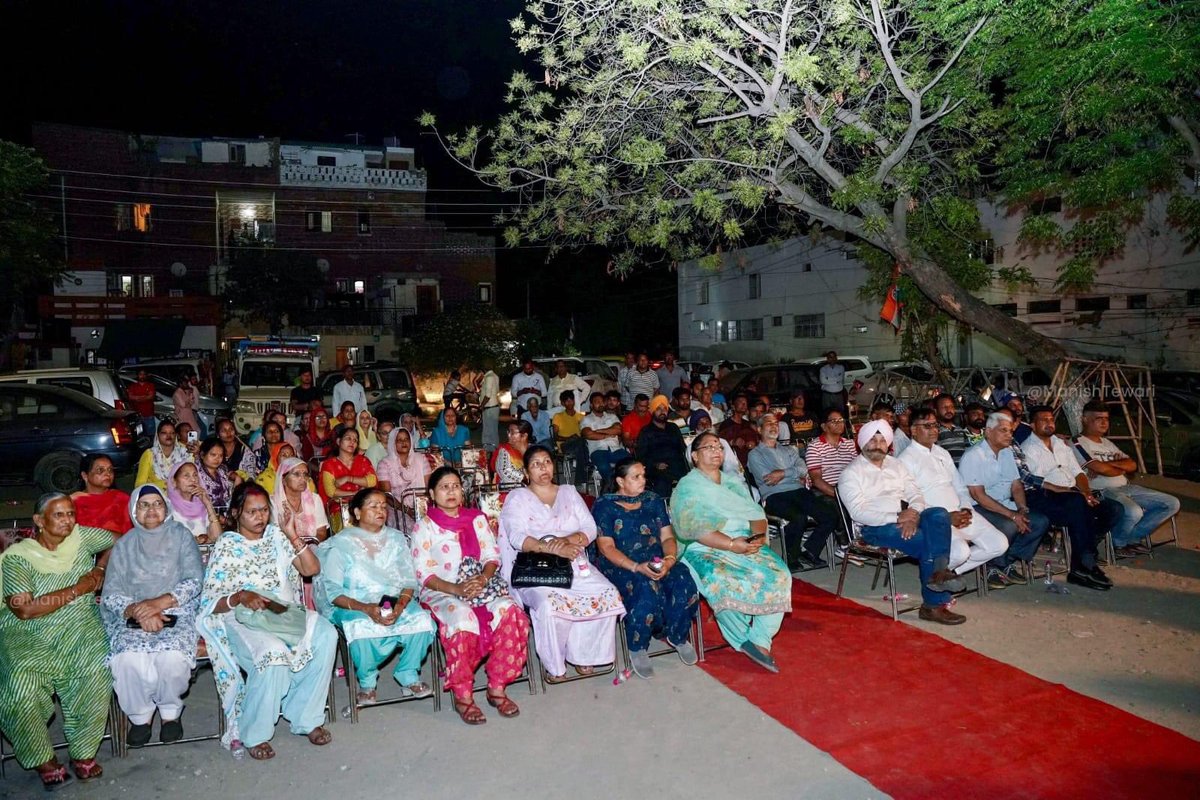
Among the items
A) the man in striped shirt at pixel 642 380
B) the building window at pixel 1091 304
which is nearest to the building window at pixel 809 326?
the building window at pixel 1091 304

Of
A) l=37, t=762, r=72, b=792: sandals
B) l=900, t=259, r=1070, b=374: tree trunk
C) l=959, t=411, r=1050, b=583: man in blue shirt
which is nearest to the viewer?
l=37, t=762, r=72, b=792: sandals

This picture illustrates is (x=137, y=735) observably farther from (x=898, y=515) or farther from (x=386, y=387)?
(x=386, y=387)

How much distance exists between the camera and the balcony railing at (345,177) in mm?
36219

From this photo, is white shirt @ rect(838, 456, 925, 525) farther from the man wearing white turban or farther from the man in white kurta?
the man in white kurta

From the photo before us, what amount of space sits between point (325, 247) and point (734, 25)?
2936 cm

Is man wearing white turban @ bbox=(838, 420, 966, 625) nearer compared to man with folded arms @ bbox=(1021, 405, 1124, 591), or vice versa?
man wearing white turban @ bbox=(838, 420, 966, 625)

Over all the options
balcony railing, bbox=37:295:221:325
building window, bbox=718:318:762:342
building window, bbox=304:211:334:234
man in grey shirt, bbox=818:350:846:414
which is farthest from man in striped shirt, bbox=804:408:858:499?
building window, bbox=304:211:334:234

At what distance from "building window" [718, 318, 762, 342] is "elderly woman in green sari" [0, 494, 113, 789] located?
32872 mm

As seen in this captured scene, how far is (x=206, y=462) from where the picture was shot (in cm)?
736

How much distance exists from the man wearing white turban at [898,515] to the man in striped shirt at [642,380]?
7373 millimetres

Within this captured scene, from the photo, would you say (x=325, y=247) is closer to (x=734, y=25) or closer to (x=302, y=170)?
(x=302, y=170)

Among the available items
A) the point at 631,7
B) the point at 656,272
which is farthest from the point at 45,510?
the point at 656,272

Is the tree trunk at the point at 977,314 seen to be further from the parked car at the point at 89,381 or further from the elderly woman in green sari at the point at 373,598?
the parked car at the point at 89,381

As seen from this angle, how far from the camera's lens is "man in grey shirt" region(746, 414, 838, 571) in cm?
784
